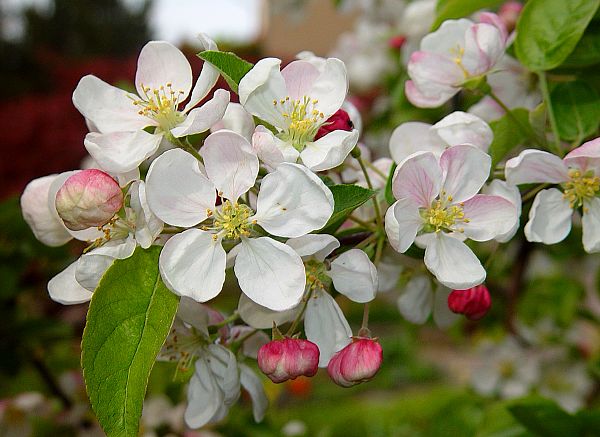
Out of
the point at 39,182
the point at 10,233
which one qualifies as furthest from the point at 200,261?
the point at 10,233

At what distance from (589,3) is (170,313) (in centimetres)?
57

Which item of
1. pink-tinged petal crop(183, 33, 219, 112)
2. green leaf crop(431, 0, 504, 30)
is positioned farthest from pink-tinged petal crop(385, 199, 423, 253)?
green leaf crop(431, 0, 504, 30)

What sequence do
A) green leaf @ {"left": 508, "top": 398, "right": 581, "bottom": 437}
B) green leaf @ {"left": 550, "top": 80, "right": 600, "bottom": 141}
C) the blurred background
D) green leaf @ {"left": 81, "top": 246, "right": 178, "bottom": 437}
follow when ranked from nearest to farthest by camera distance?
green leaf @ {"left": 81, "top": 246, "right": 178, "bottom": 437} < green leaf @ {"left": 550, "top": 80, "right": 600, "bottom": 141} < green leaf @ {"left": 508, "top": 398, "right": 581, "bottom": 437} < the blurred background

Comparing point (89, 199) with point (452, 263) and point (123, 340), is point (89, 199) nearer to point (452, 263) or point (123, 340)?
point (123, 340)

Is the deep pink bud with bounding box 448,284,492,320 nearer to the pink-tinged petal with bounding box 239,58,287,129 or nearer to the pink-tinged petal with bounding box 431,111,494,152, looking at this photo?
the pink-tinged petal with bounding box 431,111,494,152

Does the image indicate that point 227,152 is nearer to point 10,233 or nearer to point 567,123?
point 567,123

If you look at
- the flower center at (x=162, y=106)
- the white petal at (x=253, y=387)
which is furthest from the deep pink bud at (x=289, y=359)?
the flower center at (x=162, y=106)

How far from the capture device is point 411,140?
2.39ft

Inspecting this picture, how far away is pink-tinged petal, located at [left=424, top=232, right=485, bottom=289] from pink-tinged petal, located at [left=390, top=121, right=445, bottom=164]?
0.39ft

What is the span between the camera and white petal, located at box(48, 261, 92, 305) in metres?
0.63

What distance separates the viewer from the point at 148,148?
62 cm

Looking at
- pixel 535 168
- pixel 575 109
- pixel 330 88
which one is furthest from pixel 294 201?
pixel 575 109

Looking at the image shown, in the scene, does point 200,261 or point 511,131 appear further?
point 511,131

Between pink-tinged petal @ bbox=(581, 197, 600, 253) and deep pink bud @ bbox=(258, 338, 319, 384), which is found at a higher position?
pink-tinged petal @ bbox=(581, 197, 600, 253)
